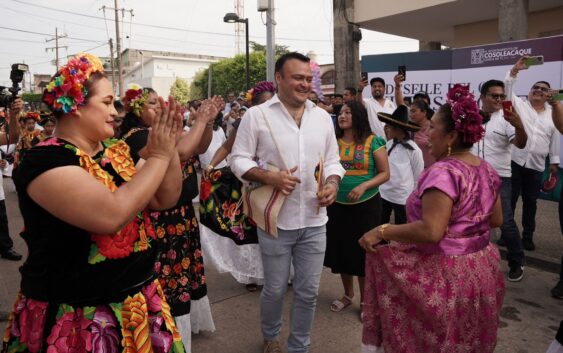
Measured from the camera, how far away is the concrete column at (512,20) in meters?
8.52

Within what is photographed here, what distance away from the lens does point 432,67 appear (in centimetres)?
859

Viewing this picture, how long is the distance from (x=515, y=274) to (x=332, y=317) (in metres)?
2.15

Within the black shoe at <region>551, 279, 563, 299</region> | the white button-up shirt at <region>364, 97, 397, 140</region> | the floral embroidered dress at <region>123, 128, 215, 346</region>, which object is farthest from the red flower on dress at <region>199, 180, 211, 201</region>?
the black shoe at <region>551, 279, 563, 299</region>

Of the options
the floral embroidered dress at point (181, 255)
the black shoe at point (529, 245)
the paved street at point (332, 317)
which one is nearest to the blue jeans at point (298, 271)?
the paved street at point (332, 317)

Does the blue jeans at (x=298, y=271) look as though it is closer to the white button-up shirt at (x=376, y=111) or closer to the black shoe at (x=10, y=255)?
the white button-up shirt at (x=376, y=111)

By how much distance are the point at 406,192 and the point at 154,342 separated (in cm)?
353

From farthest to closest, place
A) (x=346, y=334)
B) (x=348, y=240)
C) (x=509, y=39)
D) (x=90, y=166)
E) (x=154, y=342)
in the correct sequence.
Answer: (x=509, y=39), (x=348, y=240), (x=346, y=334), (x=154, y=342), (x=90, y=166)

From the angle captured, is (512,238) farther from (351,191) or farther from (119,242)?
(119,242)

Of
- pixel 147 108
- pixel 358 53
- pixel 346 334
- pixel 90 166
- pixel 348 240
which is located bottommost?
pixel 346 334

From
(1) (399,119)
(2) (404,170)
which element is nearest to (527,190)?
(2) (404,170)

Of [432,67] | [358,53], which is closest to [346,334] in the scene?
[432,67]

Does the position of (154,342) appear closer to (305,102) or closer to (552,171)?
(305,102)

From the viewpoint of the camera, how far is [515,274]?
4758mm

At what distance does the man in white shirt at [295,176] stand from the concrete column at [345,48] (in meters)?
8.44
